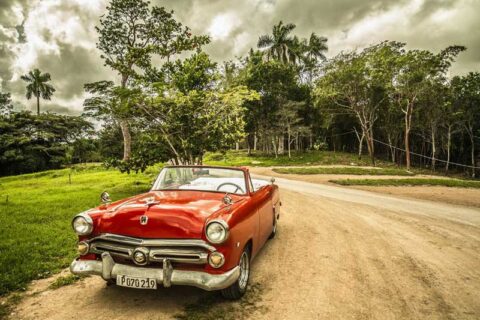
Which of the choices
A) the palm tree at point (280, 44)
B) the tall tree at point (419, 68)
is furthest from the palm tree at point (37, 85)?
the tall tree at point (419, 68)

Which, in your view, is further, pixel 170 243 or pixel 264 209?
pixel 264 209

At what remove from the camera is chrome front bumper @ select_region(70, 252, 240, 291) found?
119 inches

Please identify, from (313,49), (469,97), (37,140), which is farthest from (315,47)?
(37,140)

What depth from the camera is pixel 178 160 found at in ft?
37.7

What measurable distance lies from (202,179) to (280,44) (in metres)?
41.2

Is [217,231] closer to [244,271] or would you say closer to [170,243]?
[170,243]

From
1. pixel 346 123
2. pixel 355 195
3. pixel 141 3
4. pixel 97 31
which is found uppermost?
pixel 141 3

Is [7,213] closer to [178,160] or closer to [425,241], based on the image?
[178,160]

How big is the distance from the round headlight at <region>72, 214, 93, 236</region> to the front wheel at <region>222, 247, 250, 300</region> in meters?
1.76

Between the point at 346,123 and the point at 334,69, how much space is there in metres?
21.0

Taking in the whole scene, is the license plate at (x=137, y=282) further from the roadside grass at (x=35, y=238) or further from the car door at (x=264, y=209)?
the roadside grass at (x=35, y=238)

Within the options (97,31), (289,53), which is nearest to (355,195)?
(97,31)

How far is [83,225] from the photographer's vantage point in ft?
11.4

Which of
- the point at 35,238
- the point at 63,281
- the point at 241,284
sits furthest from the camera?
the point at 35,238
